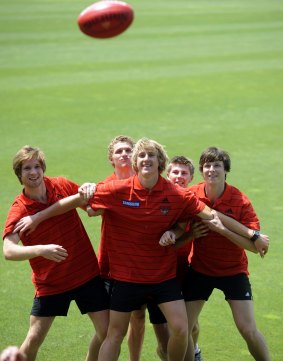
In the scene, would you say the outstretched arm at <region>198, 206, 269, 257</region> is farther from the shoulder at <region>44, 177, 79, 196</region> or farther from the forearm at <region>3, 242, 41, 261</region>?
the forearm at <region>3, 242, 41, 261</region>

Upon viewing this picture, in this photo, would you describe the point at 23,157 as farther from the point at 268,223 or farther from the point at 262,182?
the point at 262,182

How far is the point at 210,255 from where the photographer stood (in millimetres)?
7324

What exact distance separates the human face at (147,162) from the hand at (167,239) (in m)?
0.52

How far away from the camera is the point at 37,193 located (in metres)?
7.24

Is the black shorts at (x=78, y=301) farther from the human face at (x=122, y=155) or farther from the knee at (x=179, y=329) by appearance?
the human face at (x=122, y=155)

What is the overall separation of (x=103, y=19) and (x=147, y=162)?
12.6ft

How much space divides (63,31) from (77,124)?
40.2 feet

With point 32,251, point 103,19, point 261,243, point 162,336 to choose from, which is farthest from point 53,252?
point 103,19

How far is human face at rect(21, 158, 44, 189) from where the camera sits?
7.12 meters

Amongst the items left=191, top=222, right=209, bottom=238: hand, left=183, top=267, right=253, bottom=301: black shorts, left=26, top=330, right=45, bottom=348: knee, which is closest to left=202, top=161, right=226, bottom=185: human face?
left=191, top=222, right=209, bottom=238: hand

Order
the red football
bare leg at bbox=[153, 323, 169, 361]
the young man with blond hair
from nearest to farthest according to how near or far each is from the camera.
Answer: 1. the young man with blond hair
2. bare leg at bbox=[153, 323, 169, 361]
3. the red football

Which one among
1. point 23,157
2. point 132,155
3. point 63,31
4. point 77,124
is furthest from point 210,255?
point 63,31

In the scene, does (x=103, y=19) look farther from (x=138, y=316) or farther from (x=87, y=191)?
(x=138, y=316)

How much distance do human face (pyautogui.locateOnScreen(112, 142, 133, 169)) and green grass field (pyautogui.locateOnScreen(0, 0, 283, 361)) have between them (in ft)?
6.22
